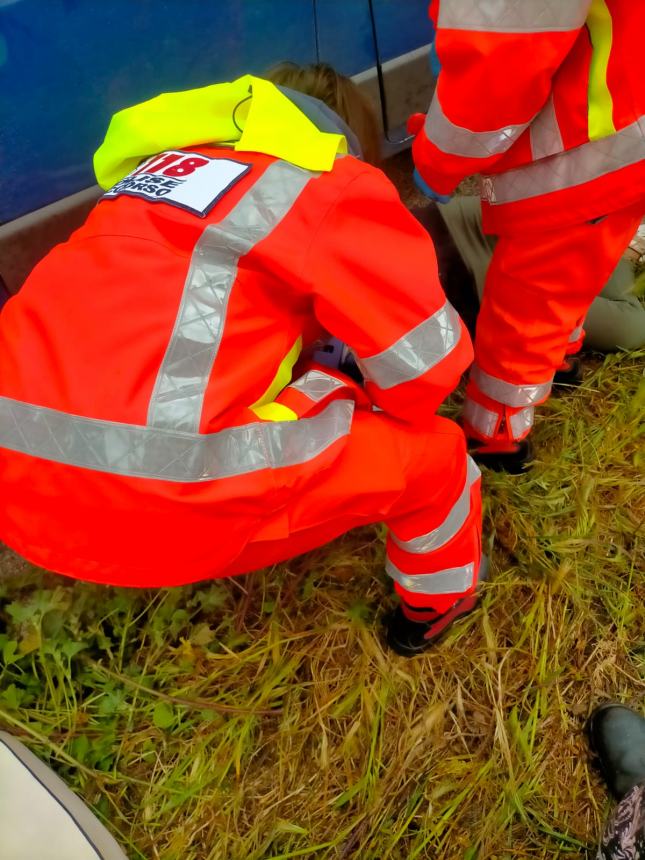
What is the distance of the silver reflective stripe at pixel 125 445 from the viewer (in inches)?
37.4

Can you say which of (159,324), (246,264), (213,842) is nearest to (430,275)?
(246,264)

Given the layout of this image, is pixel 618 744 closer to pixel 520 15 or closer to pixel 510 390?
pixel 510 390

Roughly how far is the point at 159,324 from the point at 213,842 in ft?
4.52

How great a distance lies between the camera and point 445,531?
1.50 meters

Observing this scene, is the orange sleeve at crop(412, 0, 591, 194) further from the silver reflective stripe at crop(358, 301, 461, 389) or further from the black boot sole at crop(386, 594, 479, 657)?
the black boot sole at crop(386, 594, 479, 657)

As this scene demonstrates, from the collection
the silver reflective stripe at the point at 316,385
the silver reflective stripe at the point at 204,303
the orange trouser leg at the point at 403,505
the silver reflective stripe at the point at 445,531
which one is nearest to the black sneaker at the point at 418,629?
the orange trouser leg at the point at 403,505

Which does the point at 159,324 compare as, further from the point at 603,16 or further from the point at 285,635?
the point at 285,635

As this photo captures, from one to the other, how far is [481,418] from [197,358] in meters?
1.24

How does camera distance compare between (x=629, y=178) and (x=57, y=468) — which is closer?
(x=57, y=468)

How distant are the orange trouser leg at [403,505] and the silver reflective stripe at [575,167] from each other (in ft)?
1.87

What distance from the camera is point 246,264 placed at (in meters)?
1.02

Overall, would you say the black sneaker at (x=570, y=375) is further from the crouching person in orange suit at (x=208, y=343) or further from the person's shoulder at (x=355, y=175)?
the person's shoulder at (x=355, y=175)

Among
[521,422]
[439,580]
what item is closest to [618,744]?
[439,580]

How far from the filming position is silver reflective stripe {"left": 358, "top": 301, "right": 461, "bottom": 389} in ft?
3.78
